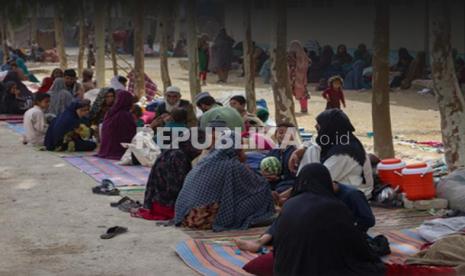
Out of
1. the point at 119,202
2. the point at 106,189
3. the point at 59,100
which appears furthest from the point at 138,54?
the point at 119,202

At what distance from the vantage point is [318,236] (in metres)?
4.96

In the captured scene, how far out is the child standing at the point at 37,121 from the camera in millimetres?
12023

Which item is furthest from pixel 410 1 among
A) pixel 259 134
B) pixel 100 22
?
pixel 259 134

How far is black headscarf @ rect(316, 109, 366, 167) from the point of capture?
289 inches

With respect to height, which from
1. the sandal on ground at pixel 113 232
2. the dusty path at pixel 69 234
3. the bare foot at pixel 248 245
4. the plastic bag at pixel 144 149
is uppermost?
the plastic bag at pixel 144 149

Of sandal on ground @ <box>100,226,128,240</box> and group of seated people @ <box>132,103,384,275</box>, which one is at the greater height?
group of seated people @ <box>132,103,384,275</box>

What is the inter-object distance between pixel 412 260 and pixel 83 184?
14.5 feet

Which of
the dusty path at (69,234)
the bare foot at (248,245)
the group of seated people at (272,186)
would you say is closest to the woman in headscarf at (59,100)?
the group of seated people at (272,186)

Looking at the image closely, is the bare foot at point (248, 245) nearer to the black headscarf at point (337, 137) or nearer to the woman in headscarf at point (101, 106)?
the black headscarf at point (337, 137)

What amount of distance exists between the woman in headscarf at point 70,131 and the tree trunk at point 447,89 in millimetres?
4849

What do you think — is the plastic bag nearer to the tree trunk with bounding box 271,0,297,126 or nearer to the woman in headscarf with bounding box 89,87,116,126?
the woman in headscarf with bounding box 89,87,116,126

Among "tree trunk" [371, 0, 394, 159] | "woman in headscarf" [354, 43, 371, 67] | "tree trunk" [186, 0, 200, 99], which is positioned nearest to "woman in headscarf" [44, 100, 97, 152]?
"tree trunk" [186, 0, 200, 99]

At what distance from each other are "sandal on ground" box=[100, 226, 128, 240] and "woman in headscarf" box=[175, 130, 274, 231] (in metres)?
0.49

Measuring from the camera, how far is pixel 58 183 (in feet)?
31.0
